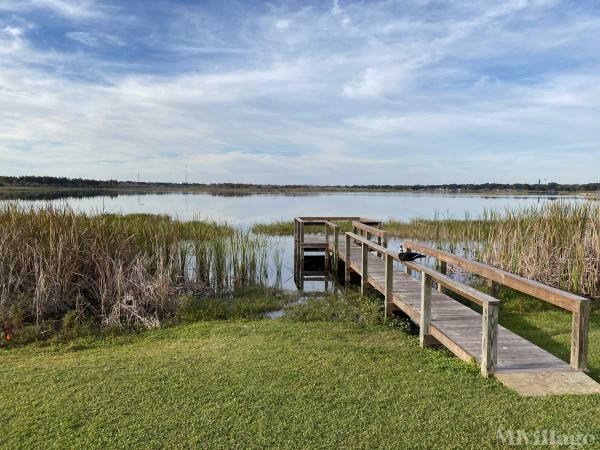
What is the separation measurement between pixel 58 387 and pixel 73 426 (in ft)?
2.88

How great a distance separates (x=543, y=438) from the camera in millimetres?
2840

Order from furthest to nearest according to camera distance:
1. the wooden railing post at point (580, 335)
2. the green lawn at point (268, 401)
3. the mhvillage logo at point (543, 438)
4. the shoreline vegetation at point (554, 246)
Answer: the shoreline vegetation at point (554, 246) → the wooden railing post at point (580, 335) → the green lawn at point (268, 401) → the mhvillage logo at point (543, 438)

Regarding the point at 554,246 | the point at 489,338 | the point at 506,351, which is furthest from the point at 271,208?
the point at 489,338

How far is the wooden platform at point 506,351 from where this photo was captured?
3.60 meters

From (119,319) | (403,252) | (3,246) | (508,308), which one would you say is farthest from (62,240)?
(508,308)

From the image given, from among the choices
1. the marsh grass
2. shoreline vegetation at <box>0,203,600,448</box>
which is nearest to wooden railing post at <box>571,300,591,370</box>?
shoreline vegetation at <box>0,203,600,448</box>

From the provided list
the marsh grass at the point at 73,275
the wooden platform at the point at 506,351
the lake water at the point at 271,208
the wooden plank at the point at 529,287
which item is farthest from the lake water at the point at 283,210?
the wooden plank at the point at 529,287

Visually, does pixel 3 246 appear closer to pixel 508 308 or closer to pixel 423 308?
pixel 423 308

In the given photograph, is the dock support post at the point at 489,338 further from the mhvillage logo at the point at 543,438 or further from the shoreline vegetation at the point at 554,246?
the shoreline vegetation at the point at 554,246

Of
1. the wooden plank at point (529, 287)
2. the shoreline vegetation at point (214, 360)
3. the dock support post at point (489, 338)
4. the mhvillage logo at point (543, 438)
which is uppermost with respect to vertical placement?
the wooden plank at point (529, 287)

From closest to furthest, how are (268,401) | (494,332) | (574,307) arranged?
(268,401)
(574,307)
(494,332)

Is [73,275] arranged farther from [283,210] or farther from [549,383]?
[283,210]

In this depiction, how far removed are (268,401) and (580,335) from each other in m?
2.85

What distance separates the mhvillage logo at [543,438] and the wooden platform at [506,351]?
2.02 ft
